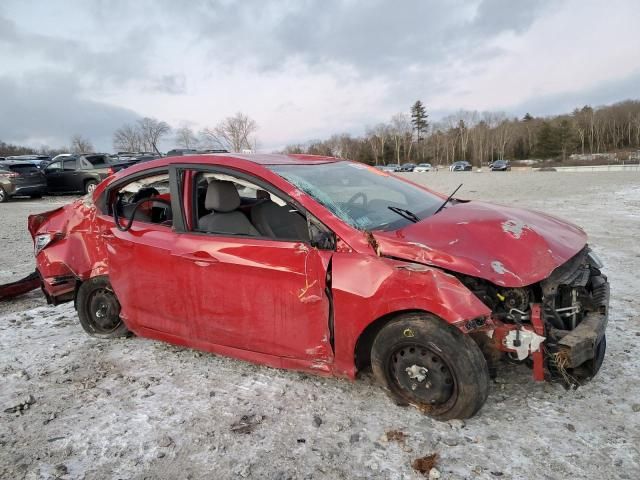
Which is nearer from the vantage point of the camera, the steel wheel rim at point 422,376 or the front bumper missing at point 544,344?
the front bumper missing at point 544,344

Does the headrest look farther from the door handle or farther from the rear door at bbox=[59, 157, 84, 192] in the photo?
the rear door at bbox=[59, 157, 84, 192]

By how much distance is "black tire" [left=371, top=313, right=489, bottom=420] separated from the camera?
2.44m

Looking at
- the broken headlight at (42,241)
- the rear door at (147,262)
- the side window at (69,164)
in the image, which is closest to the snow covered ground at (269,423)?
the rear door at (147,262)

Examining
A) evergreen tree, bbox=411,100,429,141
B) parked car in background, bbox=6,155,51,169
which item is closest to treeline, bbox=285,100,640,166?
evergreen tree, bbox=411,100,429,141

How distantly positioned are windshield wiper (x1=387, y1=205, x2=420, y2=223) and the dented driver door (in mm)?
708

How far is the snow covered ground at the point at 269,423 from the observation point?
231cm

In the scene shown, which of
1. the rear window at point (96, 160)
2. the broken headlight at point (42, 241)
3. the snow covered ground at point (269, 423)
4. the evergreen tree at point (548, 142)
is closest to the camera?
the snow covered ground at point (269, 423)

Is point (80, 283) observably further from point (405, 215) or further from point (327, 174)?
point (405, 215)

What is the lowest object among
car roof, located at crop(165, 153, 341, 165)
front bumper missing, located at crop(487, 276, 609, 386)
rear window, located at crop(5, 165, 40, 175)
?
front bumper missing, located at crop(487, 276, 609, 386)

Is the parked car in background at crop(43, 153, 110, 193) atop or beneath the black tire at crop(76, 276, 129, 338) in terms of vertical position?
atop

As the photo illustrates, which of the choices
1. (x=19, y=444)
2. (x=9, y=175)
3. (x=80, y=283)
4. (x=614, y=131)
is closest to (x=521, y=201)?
(x=80, y=283)

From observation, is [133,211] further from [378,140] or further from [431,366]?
[378,140]

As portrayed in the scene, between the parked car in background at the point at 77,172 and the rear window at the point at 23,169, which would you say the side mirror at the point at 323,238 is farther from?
the rear window at the point at 23,169

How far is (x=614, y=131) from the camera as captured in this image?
263 ft
